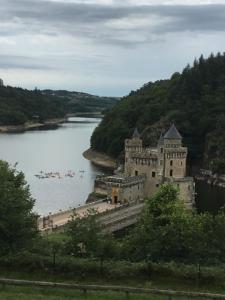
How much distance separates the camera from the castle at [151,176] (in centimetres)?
6588

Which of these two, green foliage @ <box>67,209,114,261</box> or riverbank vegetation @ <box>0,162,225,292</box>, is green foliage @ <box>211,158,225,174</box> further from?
green foliage @ <box>67,209,114,261</box>

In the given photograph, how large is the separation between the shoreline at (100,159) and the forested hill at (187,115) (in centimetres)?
143

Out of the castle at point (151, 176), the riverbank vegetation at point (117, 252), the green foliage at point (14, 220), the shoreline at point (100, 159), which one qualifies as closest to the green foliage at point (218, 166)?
the shoreline at point (100, 159)

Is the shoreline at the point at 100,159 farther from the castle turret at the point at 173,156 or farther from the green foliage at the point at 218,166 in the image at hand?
the castle turret at the point at 173,156

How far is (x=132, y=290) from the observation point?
2052cm

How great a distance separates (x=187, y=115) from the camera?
116 meters

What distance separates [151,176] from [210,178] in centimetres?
3258

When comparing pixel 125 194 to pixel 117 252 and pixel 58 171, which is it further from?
pixel 58 171

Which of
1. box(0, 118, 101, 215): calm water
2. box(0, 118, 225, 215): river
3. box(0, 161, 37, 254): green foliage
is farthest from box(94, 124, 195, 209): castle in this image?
box(0, 161, 37, 254): green foliage

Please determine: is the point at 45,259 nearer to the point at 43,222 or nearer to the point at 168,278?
the point at 168,278

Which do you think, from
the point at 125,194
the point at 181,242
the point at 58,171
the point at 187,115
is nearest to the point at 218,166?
the point at 187,115

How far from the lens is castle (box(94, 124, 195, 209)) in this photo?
65.9 meters

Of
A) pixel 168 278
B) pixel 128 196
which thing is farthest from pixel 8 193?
pixel 128 196

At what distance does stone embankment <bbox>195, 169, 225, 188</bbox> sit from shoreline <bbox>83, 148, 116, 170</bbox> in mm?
17548
